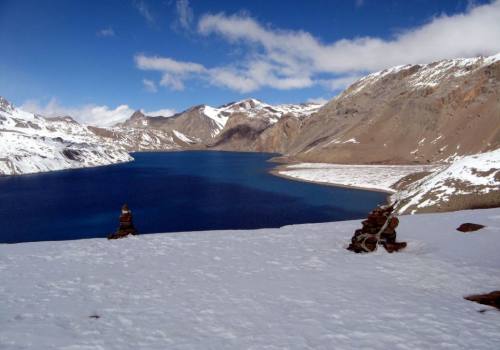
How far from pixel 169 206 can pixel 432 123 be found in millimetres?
117633

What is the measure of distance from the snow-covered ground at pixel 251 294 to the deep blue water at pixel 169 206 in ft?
124

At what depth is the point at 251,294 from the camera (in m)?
10.4

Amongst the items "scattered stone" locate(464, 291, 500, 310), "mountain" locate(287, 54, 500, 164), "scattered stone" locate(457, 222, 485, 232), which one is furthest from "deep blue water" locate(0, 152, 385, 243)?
"mountain" locate(287, 54, 500, 164)

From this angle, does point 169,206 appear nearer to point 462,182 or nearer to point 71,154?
point 462,182

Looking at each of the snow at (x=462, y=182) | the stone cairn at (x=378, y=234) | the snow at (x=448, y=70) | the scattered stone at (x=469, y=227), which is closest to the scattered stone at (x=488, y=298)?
the stone cairn at (x=378, y=234)

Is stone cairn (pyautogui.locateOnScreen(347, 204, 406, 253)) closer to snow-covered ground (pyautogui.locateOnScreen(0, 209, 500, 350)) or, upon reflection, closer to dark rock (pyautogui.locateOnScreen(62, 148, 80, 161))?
snow-covered ground (pyautogui.locateOnScreen(0, 209, 500, 350))

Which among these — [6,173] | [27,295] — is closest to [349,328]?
[27,295]

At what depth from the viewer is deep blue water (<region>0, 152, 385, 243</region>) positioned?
55.0 m

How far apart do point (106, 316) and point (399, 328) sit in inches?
245

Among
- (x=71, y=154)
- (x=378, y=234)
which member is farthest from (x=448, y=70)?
(x=378, y=234)

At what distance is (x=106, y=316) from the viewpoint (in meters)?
8.89

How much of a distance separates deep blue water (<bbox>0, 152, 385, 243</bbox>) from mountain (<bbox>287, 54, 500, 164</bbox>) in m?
58.2

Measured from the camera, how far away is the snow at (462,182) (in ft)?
156

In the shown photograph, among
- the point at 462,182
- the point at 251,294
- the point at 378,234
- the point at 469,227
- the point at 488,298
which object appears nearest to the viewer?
the point at 488,298
